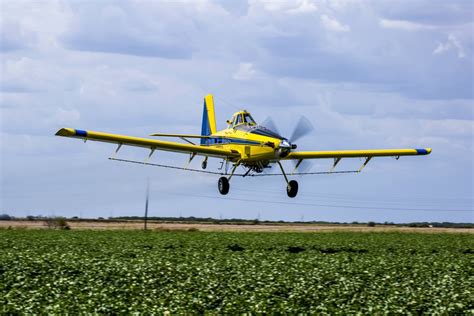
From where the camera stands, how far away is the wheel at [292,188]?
51.2 metres

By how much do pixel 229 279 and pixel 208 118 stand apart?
108 ft

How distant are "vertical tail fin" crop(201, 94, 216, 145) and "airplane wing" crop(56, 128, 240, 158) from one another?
39.1 feet

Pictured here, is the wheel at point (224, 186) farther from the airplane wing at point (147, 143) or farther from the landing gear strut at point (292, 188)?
the landing gear strut at point (292, 188)

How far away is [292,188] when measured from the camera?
2018 inches

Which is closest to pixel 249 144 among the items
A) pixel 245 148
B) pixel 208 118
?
pixel 245 148

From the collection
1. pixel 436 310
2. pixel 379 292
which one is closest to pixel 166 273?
pixel 379 292

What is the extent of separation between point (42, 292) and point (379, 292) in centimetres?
1402

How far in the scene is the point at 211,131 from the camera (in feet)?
214

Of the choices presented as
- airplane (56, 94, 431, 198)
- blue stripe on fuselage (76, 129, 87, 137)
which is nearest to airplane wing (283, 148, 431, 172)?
airplane (56, 94, 431, 198)

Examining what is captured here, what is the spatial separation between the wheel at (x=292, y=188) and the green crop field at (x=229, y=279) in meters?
3.74

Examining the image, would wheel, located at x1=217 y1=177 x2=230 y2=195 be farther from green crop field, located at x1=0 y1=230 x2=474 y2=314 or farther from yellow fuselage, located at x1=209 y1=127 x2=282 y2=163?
green crop field, located at x1=0 y1=230 x2=474 y2=314

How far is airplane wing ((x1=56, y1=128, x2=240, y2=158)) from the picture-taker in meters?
44.5

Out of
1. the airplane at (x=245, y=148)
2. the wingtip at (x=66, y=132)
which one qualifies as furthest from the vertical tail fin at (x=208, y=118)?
the wingtip at (x=66, y=132)

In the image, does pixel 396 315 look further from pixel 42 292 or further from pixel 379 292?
pixel 42 292
